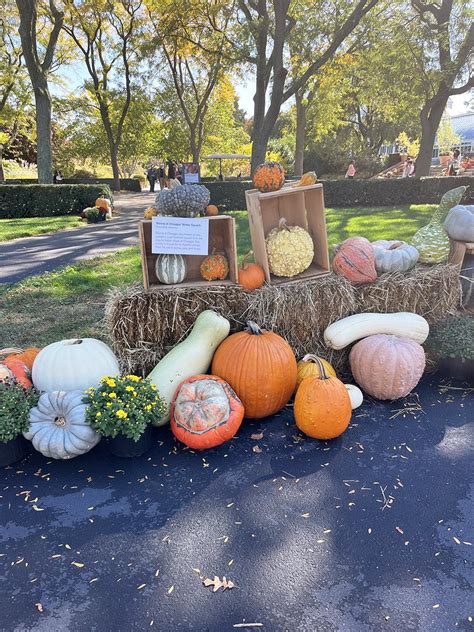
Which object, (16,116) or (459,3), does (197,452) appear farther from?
(16,116)

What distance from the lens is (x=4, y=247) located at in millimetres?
9031

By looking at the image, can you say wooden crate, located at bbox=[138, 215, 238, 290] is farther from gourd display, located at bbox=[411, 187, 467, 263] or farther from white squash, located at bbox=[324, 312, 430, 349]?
gourd display, located at bbox=[411, 187, 467, 263]

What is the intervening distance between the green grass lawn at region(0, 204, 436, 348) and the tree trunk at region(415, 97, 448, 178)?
31.4ft

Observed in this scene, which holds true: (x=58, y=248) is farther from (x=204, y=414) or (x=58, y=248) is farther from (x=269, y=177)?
(x=204, y=414)

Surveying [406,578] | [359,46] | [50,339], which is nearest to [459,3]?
[359,46]

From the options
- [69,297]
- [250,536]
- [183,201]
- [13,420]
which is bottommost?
[250,536]

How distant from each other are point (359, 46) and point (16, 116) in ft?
68.8

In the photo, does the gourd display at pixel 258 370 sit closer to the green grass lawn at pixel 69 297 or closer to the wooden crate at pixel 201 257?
the wooden crate at pixel 201 257

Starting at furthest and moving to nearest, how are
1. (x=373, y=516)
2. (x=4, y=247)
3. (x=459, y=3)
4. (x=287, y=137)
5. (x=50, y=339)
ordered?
(x=287, y=137) < (x=459, y=3) < (x=4, y=247) < (x=50, y=339) < (x=373, y=516)

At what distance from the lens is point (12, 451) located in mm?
2555

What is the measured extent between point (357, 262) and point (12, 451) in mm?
2821

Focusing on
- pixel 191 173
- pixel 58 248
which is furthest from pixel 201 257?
pixel 191 173

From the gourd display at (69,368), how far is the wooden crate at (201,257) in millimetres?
674

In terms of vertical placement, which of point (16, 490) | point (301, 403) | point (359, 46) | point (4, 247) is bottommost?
point (16, 490)
